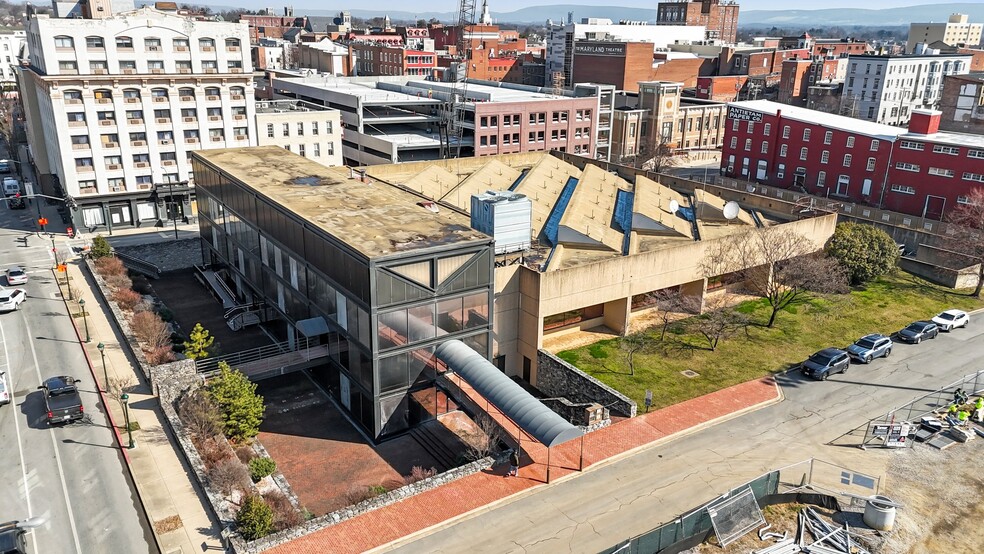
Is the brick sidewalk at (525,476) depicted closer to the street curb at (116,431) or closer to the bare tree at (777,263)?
the street curb at (116,431)

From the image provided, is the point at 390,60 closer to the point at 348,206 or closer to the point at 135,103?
the point at 135,103

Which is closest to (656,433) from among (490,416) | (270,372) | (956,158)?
(490,416)

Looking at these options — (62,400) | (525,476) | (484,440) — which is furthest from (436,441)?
(62,400)

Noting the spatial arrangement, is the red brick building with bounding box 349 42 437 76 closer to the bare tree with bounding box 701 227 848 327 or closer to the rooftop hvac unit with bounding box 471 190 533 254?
the bare tree with bounding box 701 227 848 327

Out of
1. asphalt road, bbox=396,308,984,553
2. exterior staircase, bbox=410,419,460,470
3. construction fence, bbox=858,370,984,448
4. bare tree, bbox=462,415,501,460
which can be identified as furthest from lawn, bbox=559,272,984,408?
exterior staircase, bbox=410,419,460,470

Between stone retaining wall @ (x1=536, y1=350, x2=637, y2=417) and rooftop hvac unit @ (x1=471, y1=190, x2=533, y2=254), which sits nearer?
stone retaining wall @ (x1=536, y1=350, x2=637, y2=417)

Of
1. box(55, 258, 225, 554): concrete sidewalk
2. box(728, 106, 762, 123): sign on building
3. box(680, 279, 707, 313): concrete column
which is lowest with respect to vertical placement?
box(55, 258, 225, 554): concrete sidewalk

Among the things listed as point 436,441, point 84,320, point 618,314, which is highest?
point 618,314

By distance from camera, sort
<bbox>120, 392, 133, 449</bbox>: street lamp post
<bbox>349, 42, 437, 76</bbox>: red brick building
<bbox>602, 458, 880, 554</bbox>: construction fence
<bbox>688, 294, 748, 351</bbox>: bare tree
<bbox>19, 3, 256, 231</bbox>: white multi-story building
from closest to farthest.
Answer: <bbox>602, 458, 880, 554</bbox>: construction fence, <bbox>120, 392, 133, 449</bbox>: street lamp post, <bbox>688, 294, 748, 351</bbox>: bare tree, <bbox>19, 3, 256, 231</bbox>: white multi-story building, <bbox>349, 42, 437, 76</bbox>: red brick building

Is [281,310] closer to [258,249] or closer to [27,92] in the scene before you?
[258,249]
